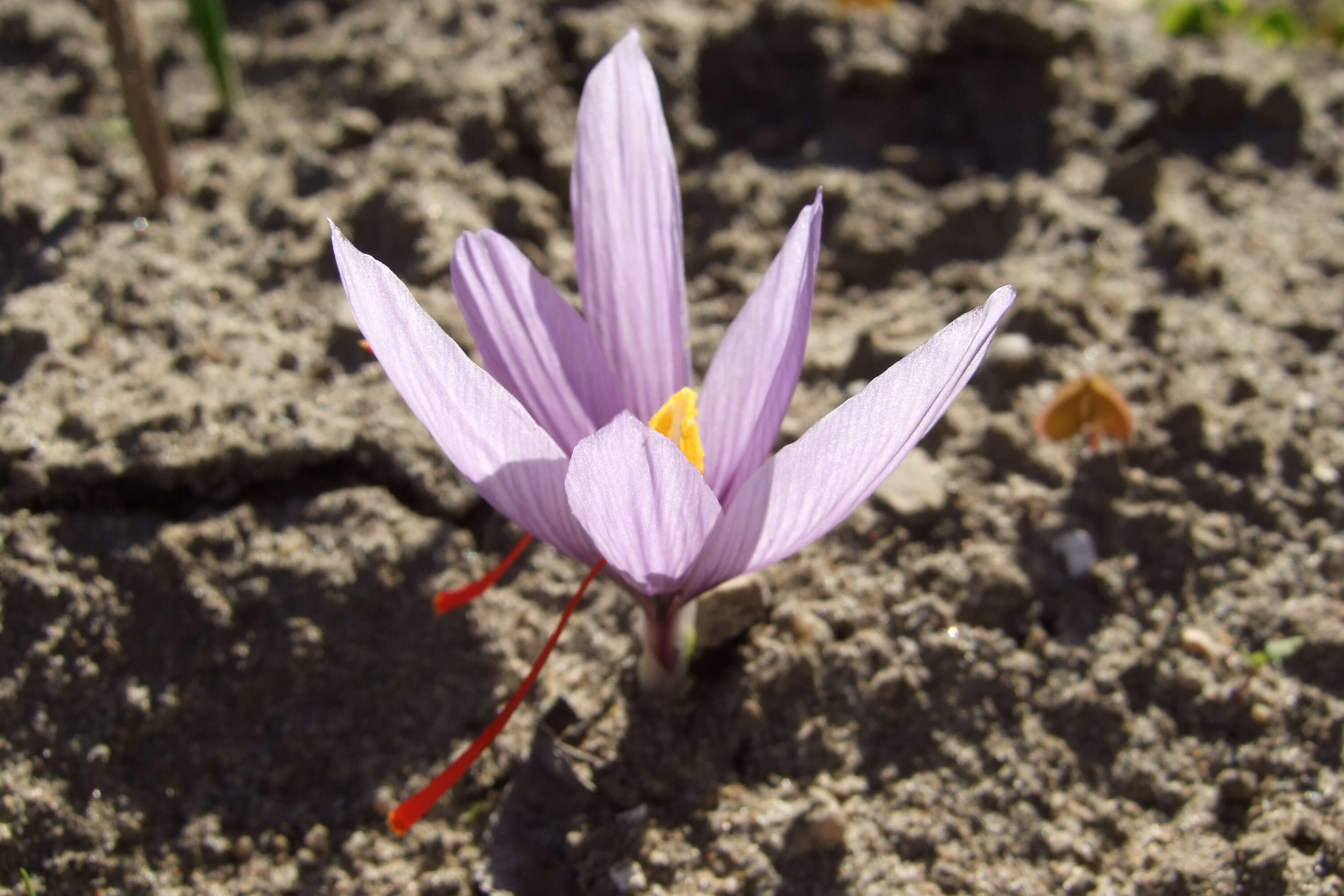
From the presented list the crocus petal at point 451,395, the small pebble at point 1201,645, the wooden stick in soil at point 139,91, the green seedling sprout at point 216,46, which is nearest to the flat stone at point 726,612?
the crocus petal at point 451,395

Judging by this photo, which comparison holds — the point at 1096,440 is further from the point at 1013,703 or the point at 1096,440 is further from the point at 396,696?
the point at 396,696

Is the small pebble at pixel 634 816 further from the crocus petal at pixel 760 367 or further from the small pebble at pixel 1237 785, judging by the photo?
the small pebble at pixel 1237 785

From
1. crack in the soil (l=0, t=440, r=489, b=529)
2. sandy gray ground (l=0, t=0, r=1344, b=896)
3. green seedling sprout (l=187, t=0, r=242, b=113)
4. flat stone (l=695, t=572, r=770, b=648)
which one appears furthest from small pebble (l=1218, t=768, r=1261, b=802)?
green seedling sprout (l=187, t=0, r=242, b=113)

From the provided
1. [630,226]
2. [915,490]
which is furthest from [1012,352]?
[630,226]

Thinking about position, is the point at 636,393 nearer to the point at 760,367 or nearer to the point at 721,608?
the point at 760,367

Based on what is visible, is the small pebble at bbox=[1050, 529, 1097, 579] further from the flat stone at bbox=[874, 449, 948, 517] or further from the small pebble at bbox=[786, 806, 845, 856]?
the small pebble at bbox=[786, 806, 845, 856]

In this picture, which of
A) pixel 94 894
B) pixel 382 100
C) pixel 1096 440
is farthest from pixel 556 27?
pixel 94 894
